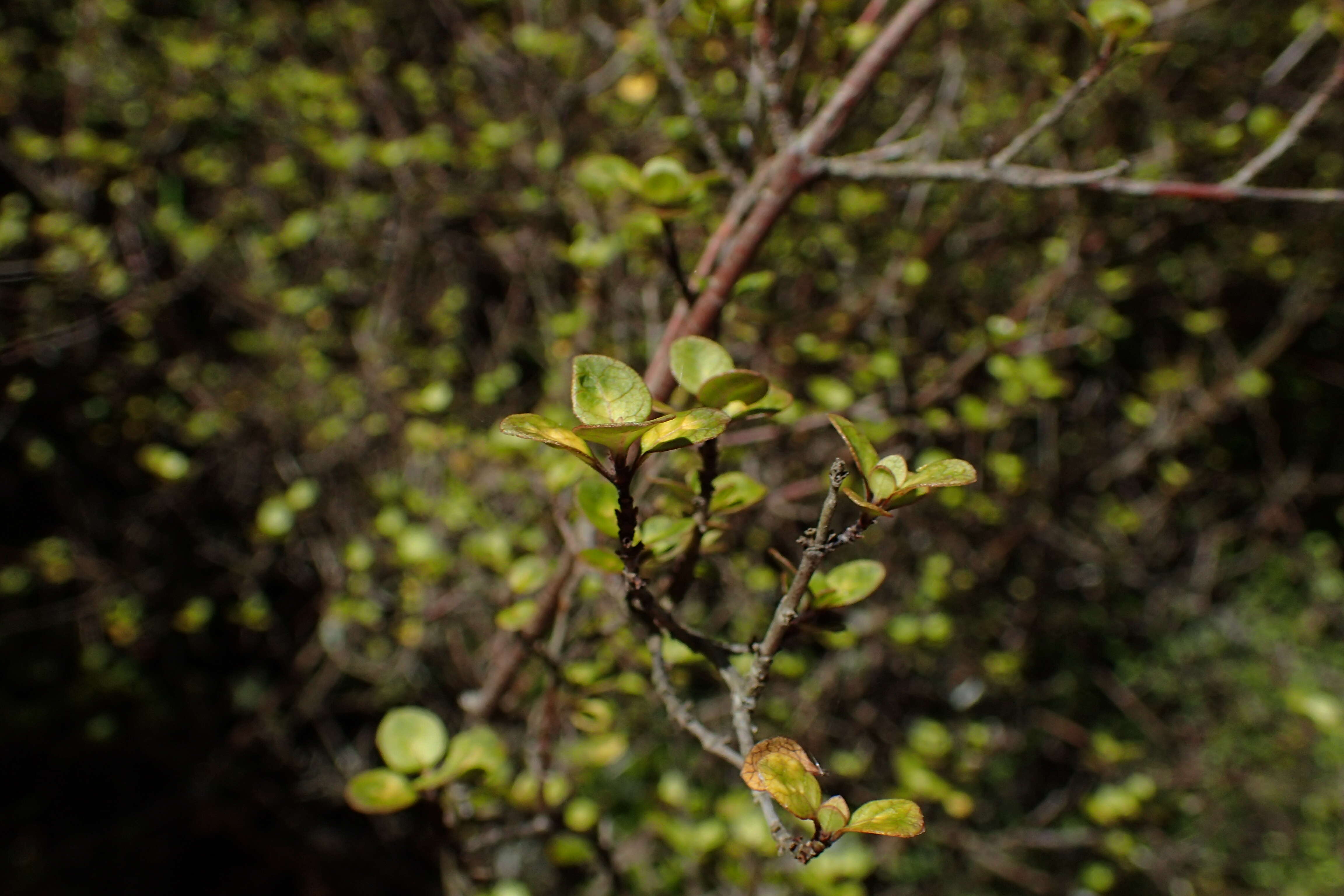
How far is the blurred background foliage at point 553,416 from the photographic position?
184cm

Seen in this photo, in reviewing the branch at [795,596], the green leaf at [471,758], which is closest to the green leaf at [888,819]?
the branch at [795,596]

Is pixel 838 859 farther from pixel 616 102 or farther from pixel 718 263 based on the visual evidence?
pixel 616 102

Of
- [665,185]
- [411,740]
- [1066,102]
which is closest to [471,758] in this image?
[411,740]

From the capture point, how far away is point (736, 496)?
0.73 m

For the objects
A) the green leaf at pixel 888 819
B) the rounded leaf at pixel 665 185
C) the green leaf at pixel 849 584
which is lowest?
the green leaf at pixel 849 584

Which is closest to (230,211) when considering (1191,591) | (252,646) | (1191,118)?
(252,646)

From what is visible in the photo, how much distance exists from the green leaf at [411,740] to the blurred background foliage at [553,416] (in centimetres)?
47

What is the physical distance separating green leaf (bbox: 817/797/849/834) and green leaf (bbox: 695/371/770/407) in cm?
30

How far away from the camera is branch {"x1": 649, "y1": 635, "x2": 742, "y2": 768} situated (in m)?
0.62

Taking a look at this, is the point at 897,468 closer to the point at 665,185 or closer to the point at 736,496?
the point at 736,496

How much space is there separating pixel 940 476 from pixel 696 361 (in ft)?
0.73

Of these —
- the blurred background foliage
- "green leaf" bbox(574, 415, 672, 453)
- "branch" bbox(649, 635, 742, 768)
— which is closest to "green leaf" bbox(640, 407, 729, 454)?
"green leaf" bbox(574, 415, 672, 453)

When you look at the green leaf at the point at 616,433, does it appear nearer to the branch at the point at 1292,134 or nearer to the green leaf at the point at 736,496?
the green leaf at the point at 736,496

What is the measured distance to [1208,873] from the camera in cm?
276
